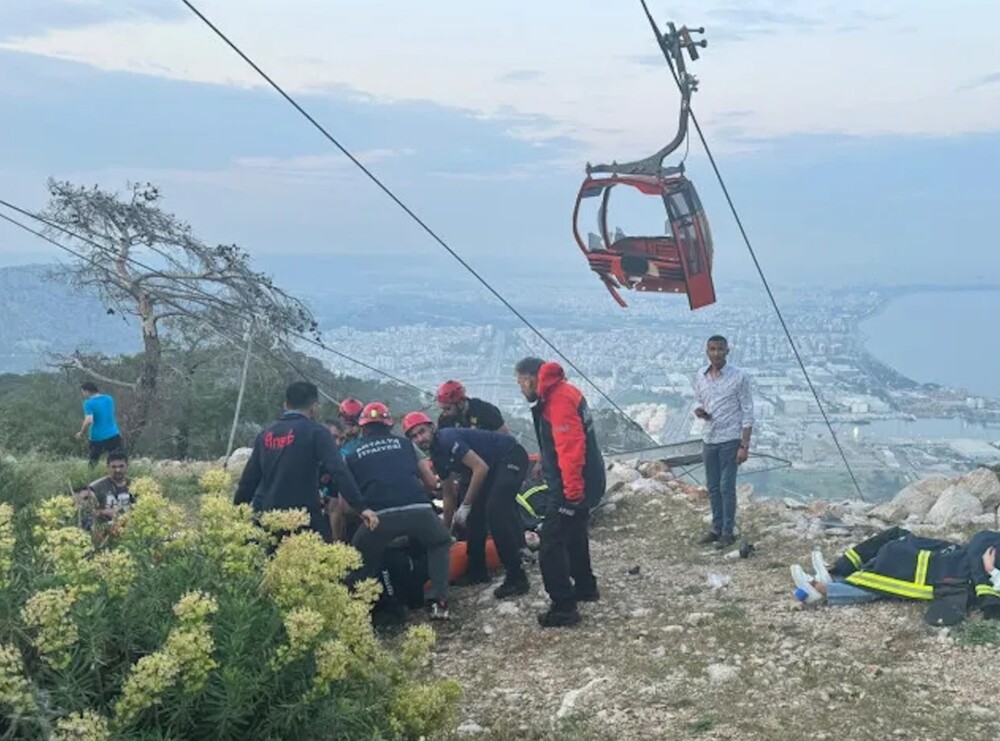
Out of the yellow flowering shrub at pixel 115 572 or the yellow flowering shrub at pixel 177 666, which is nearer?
the yellow flowering shrub at pixel 177 666

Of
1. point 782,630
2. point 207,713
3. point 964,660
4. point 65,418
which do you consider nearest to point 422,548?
point 782,630

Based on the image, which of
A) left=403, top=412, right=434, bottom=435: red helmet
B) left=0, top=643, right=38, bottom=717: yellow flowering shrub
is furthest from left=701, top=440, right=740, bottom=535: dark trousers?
left=0, top=643, right=38, bottom=717: yellow flowering shrub

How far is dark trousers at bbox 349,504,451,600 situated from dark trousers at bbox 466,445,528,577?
0.42 meters

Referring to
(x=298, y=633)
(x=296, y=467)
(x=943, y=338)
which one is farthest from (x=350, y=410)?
(x=943, y=338)

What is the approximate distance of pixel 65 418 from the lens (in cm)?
1648

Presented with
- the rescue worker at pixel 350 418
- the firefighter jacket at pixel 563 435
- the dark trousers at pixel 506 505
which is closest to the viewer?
the firefighter jacket at pixel 563 435

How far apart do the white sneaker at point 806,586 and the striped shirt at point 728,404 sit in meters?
1.60

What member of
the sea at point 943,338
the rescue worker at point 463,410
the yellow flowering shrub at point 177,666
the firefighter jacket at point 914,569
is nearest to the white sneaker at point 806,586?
the firefighter jacket at point 914,569

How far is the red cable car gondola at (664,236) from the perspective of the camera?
8.36 metres

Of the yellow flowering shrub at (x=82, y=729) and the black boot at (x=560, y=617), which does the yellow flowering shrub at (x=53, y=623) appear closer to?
the yellow flowering shrub at (x=82, y=729)

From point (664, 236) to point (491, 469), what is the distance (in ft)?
10.8

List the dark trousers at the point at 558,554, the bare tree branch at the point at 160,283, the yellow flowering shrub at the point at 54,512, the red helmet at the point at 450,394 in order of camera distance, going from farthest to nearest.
A: the bare tree branch at the point at 160,283, the red helmet at the point at 450,394, the dark trousers at the point at 558,554, the yellow flowering shrub at the point at 54,512

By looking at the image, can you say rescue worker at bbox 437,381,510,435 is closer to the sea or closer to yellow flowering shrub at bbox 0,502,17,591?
yellow flowering shrub at bbox 0,502,17,591

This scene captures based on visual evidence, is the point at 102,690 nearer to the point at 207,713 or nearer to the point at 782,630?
the point at 207,713
